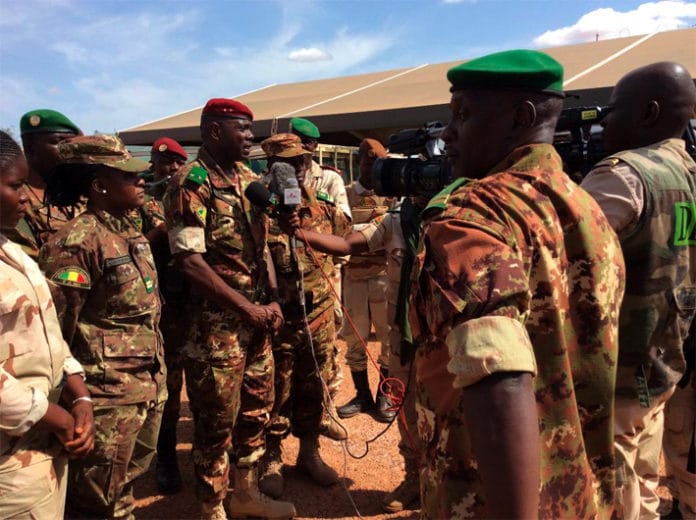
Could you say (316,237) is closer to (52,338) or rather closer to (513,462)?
(52,338)

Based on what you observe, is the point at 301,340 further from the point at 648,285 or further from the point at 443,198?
the point at 443,198

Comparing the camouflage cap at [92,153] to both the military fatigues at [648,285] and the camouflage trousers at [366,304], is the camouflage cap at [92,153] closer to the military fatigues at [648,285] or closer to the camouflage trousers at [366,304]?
the military fatigues at [648,285]

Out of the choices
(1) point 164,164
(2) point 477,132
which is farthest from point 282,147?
(2) point 477,132

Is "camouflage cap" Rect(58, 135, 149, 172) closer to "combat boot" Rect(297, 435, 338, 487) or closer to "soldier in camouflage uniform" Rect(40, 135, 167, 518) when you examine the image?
"soldier in camouflage uniform" Rect(40, 135, 167, 518)

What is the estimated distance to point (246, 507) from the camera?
10.2 feet

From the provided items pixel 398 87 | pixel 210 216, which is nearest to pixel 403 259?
pixel 210 216

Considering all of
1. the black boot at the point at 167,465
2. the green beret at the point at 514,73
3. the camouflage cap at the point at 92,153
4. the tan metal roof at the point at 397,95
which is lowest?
the black boot at the point at 167,465

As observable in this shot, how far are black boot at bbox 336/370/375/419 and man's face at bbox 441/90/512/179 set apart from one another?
3.72 metres

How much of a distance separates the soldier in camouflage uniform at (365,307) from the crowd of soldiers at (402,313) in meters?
0.08

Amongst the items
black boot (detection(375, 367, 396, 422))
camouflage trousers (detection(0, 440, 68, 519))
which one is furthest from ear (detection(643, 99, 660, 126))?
black boot (detection(375, 367, 396, 422))

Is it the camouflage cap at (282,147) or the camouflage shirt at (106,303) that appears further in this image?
the camouflage cap at (282,147)

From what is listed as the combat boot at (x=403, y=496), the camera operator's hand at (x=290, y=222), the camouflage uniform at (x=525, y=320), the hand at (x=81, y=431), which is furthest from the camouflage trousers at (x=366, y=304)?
the camouflage uniform at (x=525, y=320)

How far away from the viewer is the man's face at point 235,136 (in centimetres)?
299

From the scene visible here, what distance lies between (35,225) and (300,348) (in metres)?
1.72
